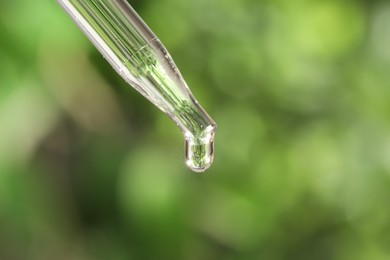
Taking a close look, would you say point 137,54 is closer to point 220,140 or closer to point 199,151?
point 199,151

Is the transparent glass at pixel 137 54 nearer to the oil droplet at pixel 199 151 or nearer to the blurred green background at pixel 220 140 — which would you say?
the oil droplet at pixel 199 151

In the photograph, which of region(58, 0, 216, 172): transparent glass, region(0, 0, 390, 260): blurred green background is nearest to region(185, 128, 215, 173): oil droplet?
region(58, 0, 216, 172): transparent glass

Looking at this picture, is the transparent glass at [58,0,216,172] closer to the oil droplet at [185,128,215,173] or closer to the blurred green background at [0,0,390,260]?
the oil droplet at [185,128,215,173]

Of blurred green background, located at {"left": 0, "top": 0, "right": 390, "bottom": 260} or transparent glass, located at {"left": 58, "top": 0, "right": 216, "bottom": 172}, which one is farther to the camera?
blurred green background, located at {"left": 0, "top": 0, "right": 390, "bottom": 260}

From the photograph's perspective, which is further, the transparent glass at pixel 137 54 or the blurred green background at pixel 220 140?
the blurred green background at pixel 220 140

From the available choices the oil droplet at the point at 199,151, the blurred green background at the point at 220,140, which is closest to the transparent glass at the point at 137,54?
the oil droplet at the point at 199,151
